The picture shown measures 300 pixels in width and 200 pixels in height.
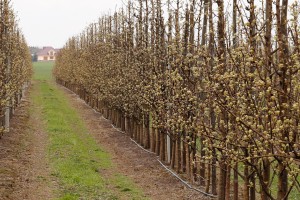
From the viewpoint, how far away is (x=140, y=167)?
23625mm

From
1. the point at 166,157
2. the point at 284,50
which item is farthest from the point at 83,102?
the point at 284,50

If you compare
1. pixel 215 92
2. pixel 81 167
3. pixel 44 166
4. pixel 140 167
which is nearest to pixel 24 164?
pixel 44 166

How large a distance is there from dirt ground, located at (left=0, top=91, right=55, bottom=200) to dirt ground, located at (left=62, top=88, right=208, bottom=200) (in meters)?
4.37

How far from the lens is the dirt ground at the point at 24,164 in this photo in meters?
18.2

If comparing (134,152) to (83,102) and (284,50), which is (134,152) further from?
(83,102)

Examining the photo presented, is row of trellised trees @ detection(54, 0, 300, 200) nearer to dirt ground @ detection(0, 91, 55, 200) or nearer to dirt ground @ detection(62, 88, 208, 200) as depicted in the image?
dirt ground @ detection(62, 88, 208, 200)

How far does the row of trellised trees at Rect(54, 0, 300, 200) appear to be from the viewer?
8578 millimetres

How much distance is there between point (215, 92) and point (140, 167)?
48.2 ft

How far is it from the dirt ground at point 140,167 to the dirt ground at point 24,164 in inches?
172

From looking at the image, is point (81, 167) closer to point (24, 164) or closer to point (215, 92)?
point (24, 164)

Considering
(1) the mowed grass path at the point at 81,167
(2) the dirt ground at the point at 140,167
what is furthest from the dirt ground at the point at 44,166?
(1) the mowed grass path at the point at 81,167

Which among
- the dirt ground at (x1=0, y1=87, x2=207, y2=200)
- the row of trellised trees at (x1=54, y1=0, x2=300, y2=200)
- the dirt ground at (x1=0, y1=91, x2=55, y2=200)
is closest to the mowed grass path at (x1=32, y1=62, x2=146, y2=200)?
the dirt ground at (x1=0, y1=87, x2=207, y2=200)

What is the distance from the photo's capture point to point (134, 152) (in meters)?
27.8

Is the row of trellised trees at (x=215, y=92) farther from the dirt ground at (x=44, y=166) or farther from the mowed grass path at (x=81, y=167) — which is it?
the mowed grass path at (x=81, y=167)
